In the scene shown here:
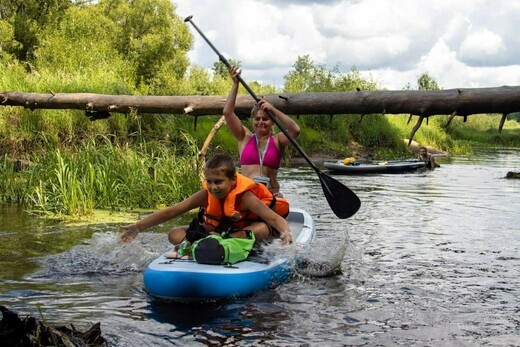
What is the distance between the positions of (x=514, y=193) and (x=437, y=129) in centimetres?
2179

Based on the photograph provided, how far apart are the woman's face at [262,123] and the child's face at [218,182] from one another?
1.17 metres

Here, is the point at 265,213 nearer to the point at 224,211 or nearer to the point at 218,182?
the point at 224,211

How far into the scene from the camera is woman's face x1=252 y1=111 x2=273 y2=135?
718cm

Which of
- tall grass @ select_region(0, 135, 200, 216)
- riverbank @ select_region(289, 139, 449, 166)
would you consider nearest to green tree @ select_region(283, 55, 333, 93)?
riverbank @ select_region(289, 139, 449, 166)

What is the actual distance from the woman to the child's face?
3.41ft

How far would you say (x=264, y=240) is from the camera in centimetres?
646

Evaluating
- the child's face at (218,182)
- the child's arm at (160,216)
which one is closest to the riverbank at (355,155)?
the child's arm at (160,216)

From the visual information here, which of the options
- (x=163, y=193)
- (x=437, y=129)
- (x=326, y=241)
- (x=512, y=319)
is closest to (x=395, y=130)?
(x=437, y=129)

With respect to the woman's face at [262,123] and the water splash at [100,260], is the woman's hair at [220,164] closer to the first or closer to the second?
the woman's face at [262,123]

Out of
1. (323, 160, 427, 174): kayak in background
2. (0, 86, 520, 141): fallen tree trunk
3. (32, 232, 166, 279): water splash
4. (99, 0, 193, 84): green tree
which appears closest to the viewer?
(0, 86, 520, 141): fallen tree trunk

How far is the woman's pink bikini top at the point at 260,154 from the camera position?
721cm

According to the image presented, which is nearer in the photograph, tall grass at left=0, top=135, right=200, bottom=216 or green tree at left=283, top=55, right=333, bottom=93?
tall grass at left=0, top=135, right=200, bottom=216

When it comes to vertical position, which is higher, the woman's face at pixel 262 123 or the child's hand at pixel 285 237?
the woman's face at pixel 262 123

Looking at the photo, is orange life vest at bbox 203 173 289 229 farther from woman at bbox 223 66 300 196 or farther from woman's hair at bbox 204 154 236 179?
woman at bbox 223 66 300 196
